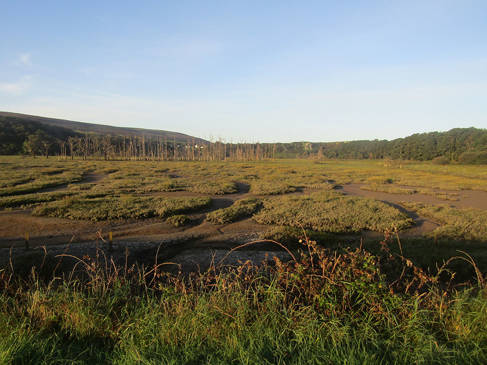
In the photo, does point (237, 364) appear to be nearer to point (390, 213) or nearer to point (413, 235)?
point (413, 235)

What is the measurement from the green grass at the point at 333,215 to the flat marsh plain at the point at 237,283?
5.3 inches

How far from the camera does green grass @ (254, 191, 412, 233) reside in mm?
15918

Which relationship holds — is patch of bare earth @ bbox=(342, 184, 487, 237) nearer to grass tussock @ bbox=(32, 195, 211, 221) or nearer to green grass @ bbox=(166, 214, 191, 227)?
green grass @ bbox=(166, 214, 191, 227)

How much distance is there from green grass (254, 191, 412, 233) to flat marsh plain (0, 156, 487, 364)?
0.13 metres

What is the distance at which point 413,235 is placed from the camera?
48.7ft

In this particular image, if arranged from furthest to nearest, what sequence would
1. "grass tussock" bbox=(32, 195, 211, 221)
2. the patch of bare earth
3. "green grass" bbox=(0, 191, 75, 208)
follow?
"green grass" bbox=(0, 191, 75, 208) → "grass tussock" bbox=(32, 195, 211, 221) → the patch of bare earth

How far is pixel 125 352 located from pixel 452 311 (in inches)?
195

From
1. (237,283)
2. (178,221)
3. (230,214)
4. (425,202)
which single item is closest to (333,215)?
(230,214)

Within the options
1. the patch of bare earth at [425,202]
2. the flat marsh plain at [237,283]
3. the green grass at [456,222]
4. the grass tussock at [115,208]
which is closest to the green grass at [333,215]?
the flat marsh plain at [237,283]

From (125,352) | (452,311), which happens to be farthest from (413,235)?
(125,352)

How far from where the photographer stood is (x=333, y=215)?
1817 cm

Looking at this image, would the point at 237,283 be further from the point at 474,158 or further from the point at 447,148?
the point at 447,148

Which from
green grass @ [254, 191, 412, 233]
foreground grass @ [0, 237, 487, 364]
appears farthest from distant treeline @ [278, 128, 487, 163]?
foreground grass @ [0, 237, 487, 364]

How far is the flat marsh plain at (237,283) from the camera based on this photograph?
10.7 ft
